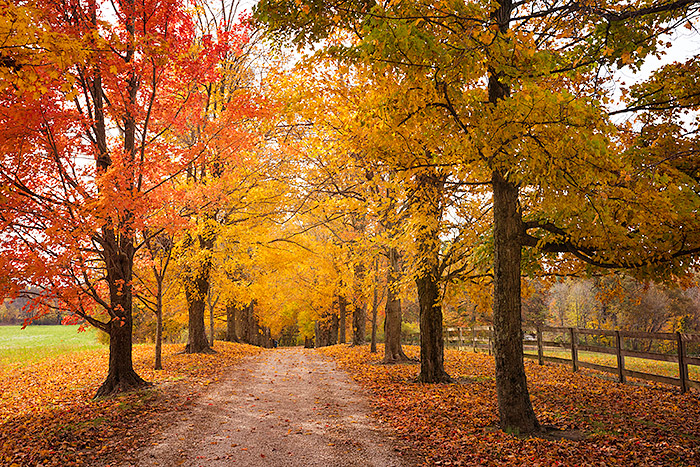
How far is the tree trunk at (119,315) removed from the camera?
8805 millimetres

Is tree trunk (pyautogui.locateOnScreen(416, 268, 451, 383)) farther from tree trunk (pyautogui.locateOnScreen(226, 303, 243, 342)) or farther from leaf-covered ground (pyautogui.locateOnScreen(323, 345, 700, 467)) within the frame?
tree trunk (pyautogui.locateOnScreen(226, 303, 243, 342))

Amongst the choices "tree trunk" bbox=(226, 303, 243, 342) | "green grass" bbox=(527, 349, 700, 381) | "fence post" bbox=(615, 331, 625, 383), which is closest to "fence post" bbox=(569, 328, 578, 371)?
"green grass" bbox=(527, 349, 700, 381)

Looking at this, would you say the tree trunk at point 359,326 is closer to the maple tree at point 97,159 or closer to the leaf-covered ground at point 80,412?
the leaf-covered ground at point 80,412

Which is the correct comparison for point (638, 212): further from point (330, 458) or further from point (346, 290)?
point (346, 290)

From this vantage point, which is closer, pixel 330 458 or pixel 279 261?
pixel 330 458

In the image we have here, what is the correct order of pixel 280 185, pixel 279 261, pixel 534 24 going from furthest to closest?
pixel 279 261 → pixel 280 185 → pixel 534 24

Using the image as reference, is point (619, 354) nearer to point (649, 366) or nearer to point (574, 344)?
point (574, 344)

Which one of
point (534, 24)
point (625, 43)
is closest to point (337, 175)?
point (534, 24)

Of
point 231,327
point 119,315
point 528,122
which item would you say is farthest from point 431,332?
point 231,327

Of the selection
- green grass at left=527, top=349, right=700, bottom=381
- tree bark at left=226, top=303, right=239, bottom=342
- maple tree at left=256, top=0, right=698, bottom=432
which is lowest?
green grass at left=527, top=349, right=700, bottom=381

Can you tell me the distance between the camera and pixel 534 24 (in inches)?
306

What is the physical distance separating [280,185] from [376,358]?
278 inches

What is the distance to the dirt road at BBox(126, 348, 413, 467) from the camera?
17.1 feet

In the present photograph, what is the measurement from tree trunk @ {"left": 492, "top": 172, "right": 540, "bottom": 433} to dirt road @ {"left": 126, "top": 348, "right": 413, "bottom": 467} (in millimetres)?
1737
